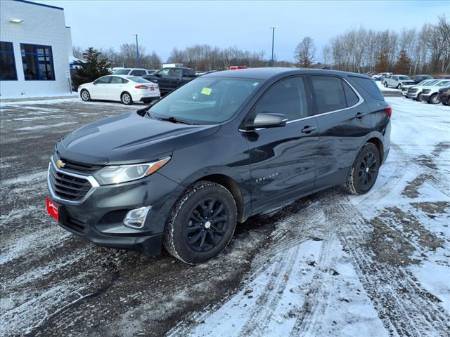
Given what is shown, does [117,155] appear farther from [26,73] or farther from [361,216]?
[26,73]

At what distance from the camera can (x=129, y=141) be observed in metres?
3.29

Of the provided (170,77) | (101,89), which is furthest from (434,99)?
(101,89)

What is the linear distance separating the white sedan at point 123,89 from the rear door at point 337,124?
14.7 metres

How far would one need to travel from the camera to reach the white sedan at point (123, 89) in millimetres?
18438

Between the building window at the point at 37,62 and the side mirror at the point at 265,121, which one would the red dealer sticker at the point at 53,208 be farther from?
the building window at the point at 37,62

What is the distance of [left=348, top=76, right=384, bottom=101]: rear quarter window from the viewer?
5.30 meters

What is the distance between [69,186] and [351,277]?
2.55 meters

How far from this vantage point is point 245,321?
2.74 m

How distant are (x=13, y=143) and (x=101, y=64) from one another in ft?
64.8

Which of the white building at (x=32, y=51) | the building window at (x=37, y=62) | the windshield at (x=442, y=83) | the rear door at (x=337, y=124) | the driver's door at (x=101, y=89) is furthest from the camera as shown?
the windshield at (x=442, y=83)

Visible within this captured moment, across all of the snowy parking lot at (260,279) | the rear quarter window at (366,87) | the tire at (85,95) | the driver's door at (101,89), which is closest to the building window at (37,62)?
the tire at (85,95)

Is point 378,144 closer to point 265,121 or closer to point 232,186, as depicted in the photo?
point 265,121

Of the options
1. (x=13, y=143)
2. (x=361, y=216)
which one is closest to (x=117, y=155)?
(x=361, y=216)

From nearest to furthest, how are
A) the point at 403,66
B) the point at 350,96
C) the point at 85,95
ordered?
the point at 350,96 < the point at 85,95 < the point at 403,66
